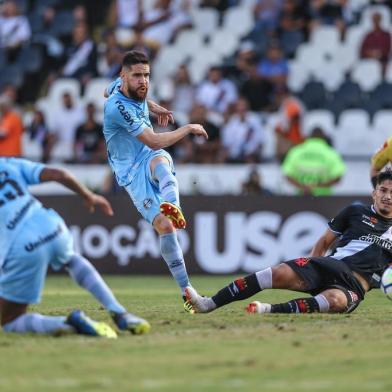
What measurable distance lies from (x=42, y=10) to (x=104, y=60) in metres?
2.08

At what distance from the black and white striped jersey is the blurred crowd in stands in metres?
8.79

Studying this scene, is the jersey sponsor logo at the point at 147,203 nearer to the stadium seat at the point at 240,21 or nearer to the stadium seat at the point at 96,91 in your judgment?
the stadium seat at the point at 96,91

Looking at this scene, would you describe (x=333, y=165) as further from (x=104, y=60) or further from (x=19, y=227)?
(x=19, y=227)

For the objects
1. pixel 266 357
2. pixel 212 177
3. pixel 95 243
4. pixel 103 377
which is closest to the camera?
pixel 103 377

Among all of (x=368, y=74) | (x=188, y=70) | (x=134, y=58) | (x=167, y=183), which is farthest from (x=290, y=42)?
(x=167, y=183)

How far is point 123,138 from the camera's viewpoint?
11.5 metres

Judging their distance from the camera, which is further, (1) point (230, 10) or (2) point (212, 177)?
(1) point (230, 10)

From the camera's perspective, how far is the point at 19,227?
8.18 metres

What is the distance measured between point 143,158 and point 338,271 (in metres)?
2.40

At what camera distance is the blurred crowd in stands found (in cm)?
2042

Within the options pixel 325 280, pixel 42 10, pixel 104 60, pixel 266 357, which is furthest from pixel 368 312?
pixel 42 10

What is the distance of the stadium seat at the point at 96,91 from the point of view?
22.1 meters

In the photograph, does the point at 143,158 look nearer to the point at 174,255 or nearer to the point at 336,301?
the point at 174,255

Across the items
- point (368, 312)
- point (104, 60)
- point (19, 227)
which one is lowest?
point (368, 312)
